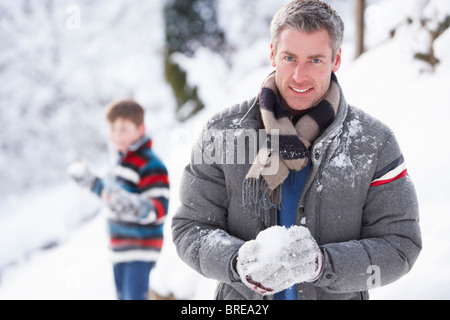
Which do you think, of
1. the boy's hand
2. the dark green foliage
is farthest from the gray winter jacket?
the dark green foliage

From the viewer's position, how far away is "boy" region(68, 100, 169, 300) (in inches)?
117

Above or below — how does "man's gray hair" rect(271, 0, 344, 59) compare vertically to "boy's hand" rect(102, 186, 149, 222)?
above

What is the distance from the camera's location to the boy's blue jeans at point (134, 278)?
3037 millimetres

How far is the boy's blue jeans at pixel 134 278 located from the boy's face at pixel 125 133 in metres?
0.83

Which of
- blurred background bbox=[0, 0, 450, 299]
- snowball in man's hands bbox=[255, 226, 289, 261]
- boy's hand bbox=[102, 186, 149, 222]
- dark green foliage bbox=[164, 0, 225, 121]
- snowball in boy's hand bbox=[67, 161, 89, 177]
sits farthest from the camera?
dark green foliage bbox=[164, 0, 225, 121]

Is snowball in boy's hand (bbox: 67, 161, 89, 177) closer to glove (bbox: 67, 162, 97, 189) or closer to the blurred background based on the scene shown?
glove (bbox: 67, 162, 97, 189)

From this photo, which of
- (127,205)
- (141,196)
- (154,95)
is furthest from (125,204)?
(154,95)

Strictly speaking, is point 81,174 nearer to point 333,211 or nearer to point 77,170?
point 77,170

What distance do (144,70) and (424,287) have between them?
11.9 metres

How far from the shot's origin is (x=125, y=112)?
3201 mm

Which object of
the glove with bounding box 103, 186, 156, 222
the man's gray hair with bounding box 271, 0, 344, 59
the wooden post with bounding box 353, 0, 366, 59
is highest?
the wooden post with bounding box 353, 0, 366, 59

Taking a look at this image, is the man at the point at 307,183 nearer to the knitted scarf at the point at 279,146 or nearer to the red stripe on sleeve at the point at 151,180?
the knitted scarf at the point at 279,146

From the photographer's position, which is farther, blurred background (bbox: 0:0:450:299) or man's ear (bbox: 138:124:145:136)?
blurred background (bbox: 0:0:450:299)

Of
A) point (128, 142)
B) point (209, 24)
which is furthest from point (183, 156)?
point (209, 24)
